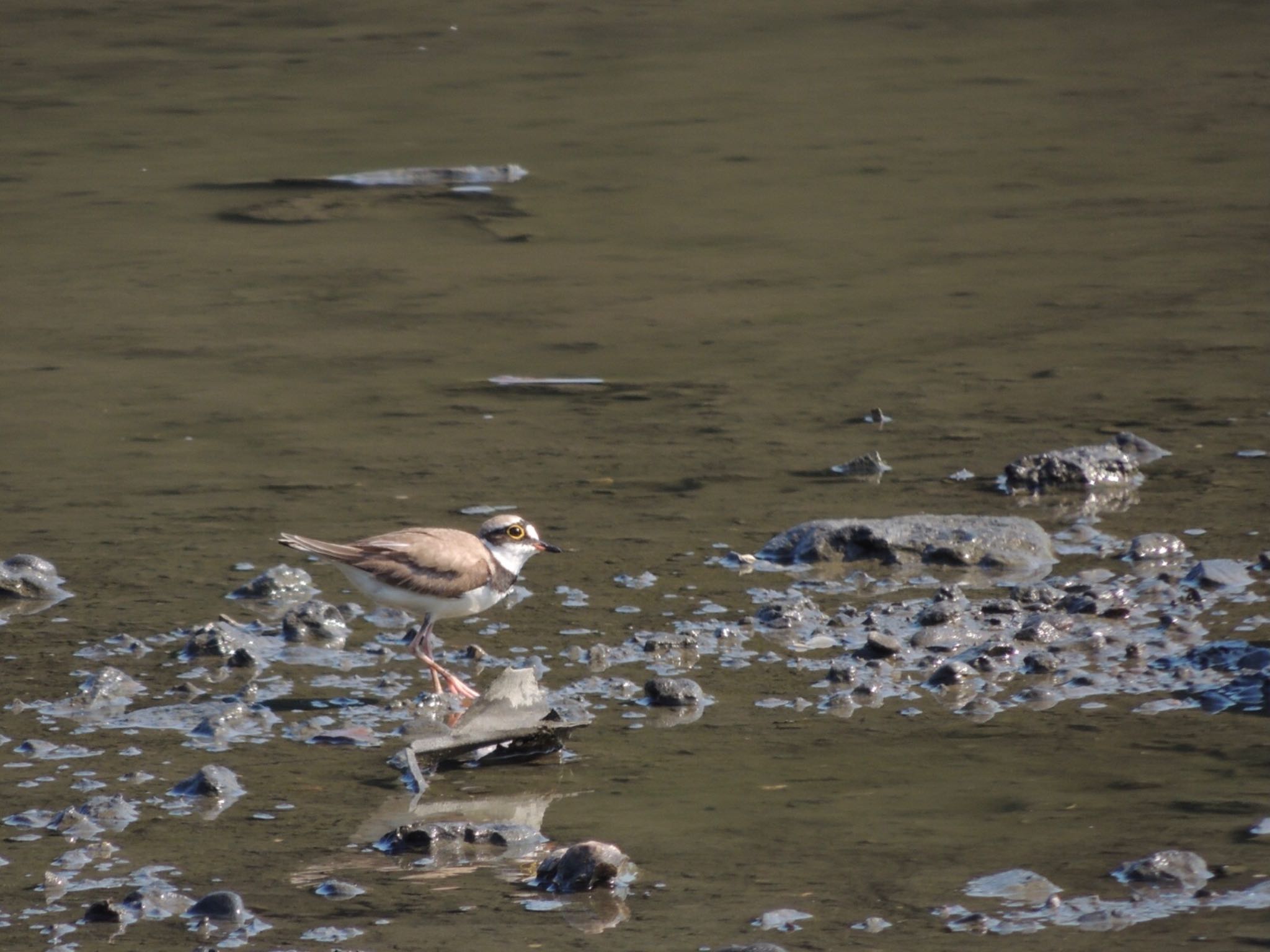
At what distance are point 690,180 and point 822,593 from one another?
324 inches

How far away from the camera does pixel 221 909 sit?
4.48 meters

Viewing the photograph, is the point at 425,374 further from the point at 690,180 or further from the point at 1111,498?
the point at 690,180

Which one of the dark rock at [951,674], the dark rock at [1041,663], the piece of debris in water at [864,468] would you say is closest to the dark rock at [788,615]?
the dark rock at [951,674]

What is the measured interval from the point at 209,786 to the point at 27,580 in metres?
2.03

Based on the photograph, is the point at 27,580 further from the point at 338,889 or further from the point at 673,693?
the point at 338,889

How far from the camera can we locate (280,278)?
11867 millimetres

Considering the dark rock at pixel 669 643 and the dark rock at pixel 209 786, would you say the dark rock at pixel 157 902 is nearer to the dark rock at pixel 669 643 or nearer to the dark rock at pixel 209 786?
the dark rock at pixel 209 786

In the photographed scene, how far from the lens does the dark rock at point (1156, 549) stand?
7.04 m

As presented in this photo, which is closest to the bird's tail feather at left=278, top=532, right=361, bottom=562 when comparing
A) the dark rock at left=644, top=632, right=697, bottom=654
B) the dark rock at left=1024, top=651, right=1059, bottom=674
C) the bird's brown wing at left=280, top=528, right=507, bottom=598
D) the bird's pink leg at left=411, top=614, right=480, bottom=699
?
the bird's brown wing at left=280, top=528, right=507, bottom=598

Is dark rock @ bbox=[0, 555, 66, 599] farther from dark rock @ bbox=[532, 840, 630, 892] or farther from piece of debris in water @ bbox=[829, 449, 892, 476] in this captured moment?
piece of debris in water @ bbox=[829, 449, 892, 476]

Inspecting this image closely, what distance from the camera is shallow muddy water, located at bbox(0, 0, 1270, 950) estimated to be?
491 cm

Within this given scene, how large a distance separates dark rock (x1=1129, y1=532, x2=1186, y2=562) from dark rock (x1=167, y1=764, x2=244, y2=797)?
139 inches

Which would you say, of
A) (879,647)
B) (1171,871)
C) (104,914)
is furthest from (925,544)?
(104,914)

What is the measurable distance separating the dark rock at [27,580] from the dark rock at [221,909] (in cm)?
270
